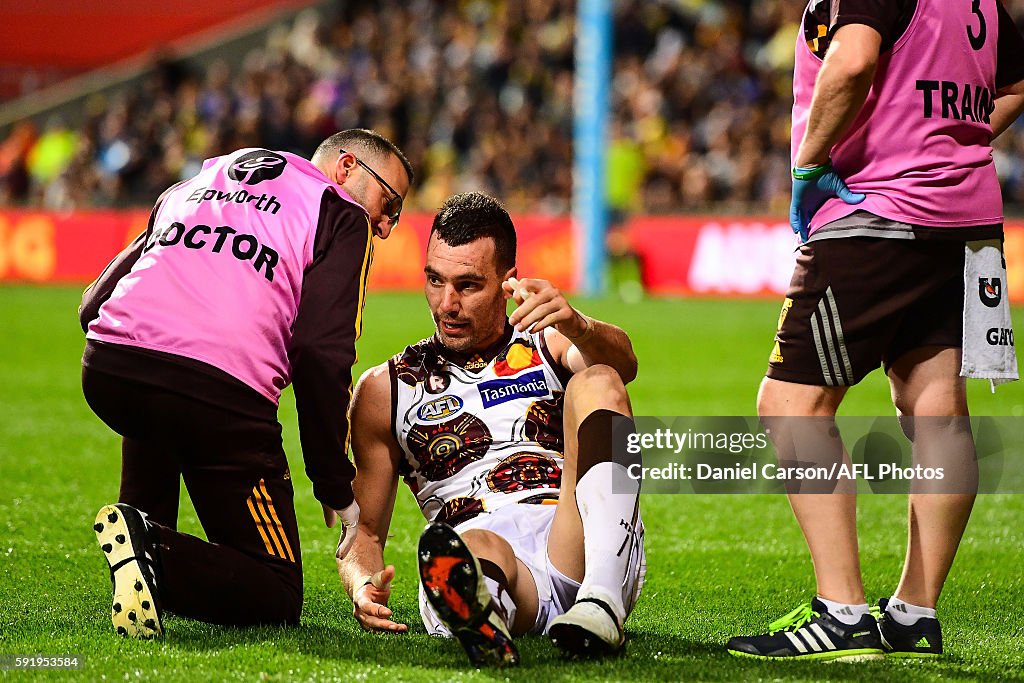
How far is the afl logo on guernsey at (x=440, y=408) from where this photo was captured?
4.09m

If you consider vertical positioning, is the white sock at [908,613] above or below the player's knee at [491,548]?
below

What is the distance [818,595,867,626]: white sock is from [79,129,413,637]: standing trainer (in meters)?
1.36

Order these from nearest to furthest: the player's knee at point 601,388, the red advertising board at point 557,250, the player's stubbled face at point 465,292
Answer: the player's knee at point 601,388
the player's stubbled face at point 465,292
the red advertising board at point 557,250

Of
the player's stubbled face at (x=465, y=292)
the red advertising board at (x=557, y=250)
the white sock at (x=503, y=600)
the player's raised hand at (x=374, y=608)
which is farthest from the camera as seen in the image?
the red advertising board at (x=557, y=250)

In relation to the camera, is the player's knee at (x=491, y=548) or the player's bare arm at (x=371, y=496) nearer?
the player's knee at (x=491, y=548)

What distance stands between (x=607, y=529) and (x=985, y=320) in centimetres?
122

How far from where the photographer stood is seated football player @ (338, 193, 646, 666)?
3.58m

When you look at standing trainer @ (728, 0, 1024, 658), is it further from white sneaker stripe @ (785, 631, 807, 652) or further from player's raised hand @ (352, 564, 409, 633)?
player's raised hand @ (352, 564, 409, 633)

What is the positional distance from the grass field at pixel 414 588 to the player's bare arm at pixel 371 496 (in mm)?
97

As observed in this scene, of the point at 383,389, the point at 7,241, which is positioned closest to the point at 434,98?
the point at 7,241

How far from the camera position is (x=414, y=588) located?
461 cm

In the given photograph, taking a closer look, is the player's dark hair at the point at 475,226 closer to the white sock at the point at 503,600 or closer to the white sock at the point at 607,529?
the white sock at the point at 607,529

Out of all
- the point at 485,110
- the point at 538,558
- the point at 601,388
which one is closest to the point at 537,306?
the point at 601,388

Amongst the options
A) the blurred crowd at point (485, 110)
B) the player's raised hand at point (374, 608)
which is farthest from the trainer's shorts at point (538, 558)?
the blurred crowd at point (485, 110)
